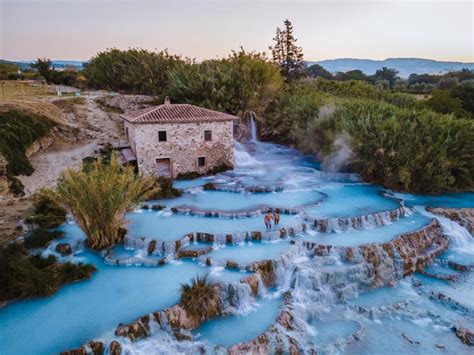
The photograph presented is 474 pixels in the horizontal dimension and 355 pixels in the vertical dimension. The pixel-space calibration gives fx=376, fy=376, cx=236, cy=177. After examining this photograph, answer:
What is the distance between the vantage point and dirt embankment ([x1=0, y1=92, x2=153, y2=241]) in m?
18.3

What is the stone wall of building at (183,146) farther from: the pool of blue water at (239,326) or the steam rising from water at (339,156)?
the pool of blue water at (239,326)

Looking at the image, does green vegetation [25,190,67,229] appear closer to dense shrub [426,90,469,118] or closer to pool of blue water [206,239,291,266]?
pool of blue water [206,239,291,266]

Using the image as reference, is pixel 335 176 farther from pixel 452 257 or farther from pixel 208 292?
pixel 208 292

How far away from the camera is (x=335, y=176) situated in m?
23.8

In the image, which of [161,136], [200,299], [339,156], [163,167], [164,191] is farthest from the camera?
[339,156]

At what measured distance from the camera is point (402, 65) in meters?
150

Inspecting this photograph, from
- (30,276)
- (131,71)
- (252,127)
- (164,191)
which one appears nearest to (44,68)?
(131,71)

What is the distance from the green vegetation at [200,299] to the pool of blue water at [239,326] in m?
0.31

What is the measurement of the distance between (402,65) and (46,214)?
6275 inches

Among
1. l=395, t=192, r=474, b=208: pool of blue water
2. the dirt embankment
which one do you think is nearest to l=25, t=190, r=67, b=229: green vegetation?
the dirt embankment

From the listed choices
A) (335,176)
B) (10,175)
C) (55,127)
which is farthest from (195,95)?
(10,175)

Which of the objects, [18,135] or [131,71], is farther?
[131,71]

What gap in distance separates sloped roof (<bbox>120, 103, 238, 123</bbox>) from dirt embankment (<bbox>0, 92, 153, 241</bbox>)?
5231mm

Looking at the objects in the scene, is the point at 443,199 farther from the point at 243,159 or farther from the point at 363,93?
the point at 363,93
